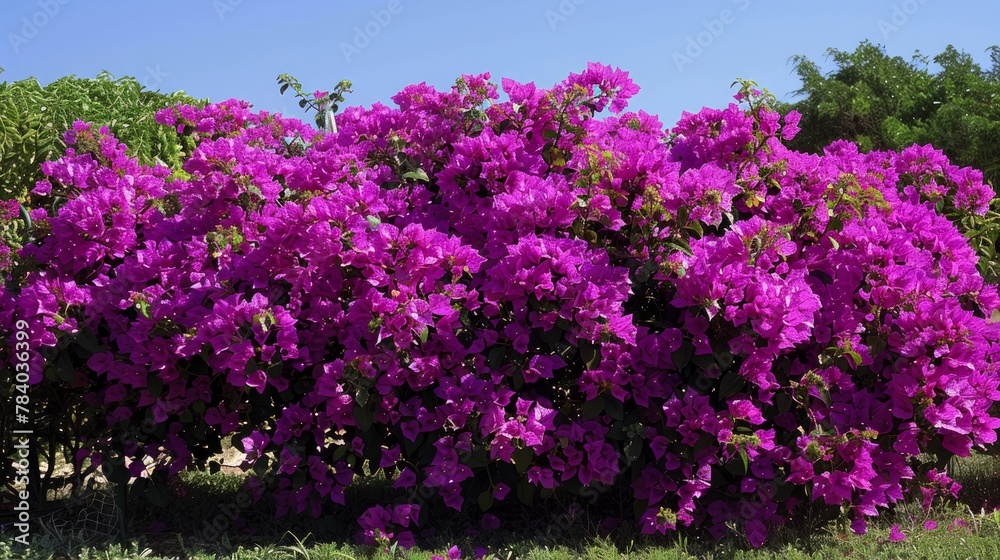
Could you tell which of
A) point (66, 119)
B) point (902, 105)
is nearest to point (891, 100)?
point (902, 105)

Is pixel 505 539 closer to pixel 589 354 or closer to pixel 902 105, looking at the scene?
pixel 589 354

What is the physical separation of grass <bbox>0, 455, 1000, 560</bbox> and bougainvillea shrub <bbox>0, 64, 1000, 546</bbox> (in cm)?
12

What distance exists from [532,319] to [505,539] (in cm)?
101

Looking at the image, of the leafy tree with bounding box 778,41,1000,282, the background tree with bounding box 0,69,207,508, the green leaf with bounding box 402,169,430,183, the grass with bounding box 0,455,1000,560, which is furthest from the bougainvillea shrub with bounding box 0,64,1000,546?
the leafy tree with bounding box 778,41,1000,282

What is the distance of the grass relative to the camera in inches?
140

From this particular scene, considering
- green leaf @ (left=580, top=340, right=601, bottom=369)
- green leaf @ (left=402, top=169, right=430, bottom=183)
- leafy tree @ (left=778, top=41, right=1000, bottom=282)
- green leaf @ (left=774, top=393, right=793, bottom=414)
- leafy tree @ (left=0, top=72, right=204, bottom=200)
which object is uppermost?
leafy tree @ (left=778, top=41, right=1000, bottom=282)

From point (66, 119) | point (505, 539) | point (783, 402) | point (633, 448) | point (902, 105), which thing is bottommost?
point (505, 539)

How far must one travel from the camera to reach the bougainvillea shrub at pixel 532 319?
11.4 ft

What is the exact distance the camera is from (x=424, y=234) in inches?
136

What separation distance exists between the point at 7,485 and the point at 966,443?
15.0 ft

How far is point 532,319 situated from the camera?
345cm

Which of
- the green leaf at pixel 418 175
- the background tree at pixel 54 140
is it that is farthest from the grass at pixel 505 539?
the green leaf at pixel 418 175

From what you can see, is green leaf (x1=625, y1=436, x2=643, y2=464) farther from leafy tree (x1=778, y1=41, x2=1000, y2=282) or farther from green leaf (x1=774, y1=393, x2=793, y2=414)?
leafy tree (x1=778, y1=41, x2=1000, y2=282)

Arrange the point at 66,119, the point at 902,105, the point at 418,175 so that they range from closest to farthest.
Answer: the point at 418,175 < the point at 66,119 < the point at 902,105
